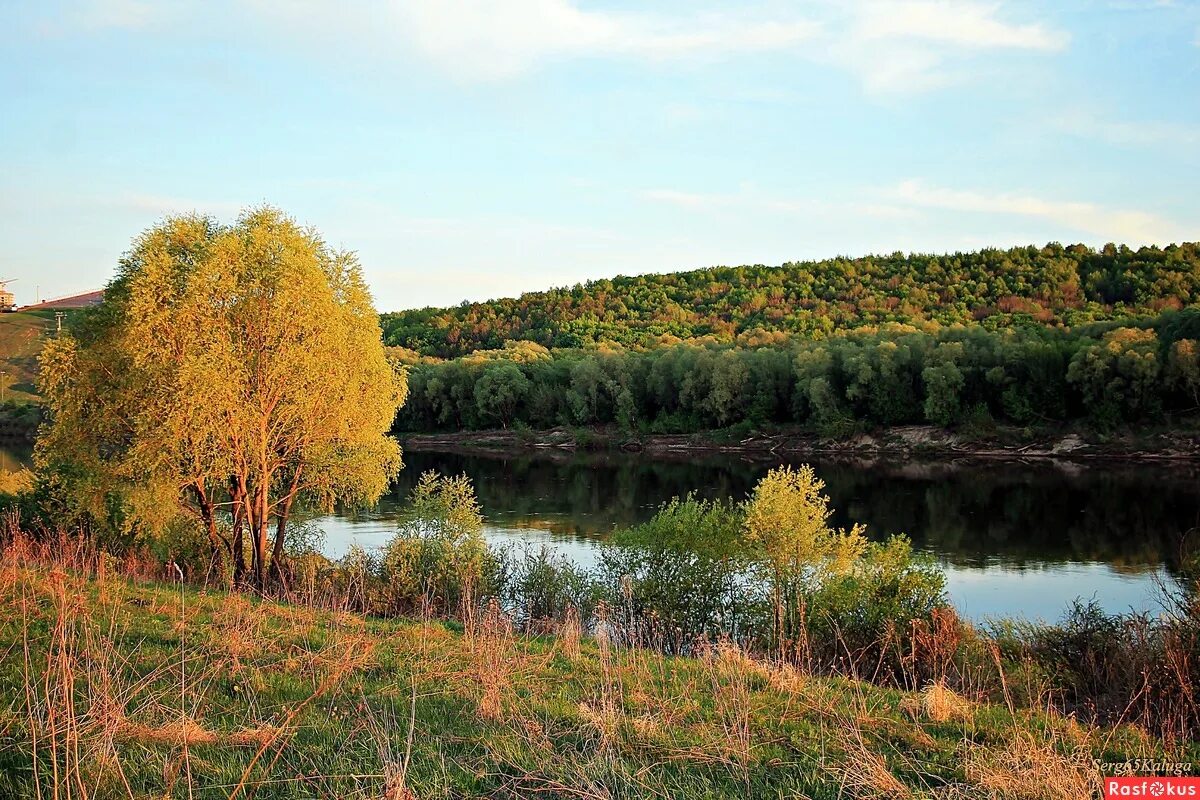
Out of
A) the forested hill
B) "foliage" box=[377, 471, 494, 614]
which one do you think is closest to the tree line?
the forested hill

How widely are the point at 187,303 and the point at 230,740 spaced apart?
14.9 metres

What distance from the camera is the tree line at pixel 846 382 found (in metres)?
58.2

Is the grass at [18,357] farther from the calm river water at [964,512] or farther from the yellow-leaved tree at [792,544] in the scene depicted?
the yellow-leaved tree at [792,544]

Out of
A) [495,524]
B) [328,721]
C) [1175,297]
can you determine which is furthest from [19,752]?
[1175,297]

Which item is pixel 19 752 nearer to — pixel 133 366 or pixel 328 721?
pixel 328 721

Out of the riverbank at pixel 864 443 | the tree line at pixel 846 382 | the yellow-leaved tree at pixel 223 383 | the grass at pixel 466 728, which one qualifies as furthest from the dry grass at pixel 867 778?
the tree line at pixel 846 382

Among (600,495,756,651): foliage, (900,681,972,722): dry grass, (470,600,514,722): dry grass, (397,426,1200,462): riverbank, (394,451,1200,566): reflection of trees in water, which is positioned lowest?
(394,451,1200,566): reflection of trees in water

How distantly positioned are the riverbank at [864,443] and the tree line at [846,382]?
1177 mm

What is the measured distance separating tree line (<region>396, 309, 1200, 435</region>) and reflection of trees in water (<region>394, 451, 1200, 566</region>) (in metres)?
7.23

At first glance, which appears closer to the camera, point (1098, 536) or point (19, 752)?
point (19, 752)

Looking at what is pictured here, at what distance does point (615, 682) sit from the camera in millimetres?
9234

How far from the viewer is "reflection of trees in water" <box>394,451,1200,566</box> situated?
32125 millimetres

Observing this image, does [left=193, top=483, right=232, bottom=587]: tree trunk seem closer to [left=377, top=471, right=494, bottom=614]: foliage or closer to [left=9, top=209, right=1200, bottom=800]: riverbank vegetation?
[left=9, top=209, right=1200, bottom=800]: riverbank vegetation

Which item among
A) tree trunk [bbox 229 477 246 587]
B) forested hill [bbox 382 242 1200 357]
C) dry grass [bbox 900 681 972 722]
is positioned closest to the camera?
dry grass [bbox 900 681 972 722]
